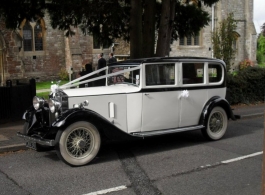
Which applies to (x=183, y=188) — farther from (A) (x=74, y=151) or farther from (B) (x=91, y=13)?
(B) (x=91, y=13)

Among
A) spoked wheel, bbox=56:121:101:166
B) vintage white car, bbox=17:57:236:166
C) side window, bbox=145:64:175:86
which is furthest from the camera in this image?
side window, bbox=145:64:175:86

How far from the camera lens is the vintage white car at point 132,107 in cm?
645

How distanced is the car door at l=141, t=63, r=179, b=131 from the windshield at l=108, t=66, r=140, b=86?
0.22m

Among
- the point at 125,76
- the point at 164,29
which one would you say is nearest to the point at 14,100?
the point at 125,76

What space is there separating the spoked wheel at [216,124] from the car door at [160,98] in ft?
3.34

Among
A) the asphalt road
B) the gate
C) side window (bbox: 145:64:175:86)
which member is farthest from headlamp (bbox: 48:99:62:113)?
the gate

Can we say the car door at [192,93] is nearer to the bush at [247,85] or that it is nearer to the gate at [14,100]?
the gate at [14,100]

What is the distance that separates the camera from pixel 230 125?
35.2ft

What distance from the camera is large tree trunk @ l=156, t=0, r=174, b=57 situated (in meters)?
11.8

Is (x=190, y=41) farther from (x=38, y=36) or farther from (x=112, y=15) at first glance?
(x=112, y=15)

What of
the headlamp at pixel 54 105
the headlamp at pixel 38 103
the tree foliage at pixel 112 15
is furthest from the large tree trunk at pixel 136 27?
the headlamp at pixel 54 105

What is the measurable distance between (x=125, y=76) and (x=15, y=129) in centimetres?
386

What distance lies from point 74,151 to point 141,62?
7.41ft

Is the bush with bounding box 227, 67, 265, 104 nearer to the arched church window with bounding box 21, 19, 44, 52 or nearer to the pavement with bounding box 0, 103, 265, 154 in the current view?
the pavement with bounding box 0, 103, 265, 154
